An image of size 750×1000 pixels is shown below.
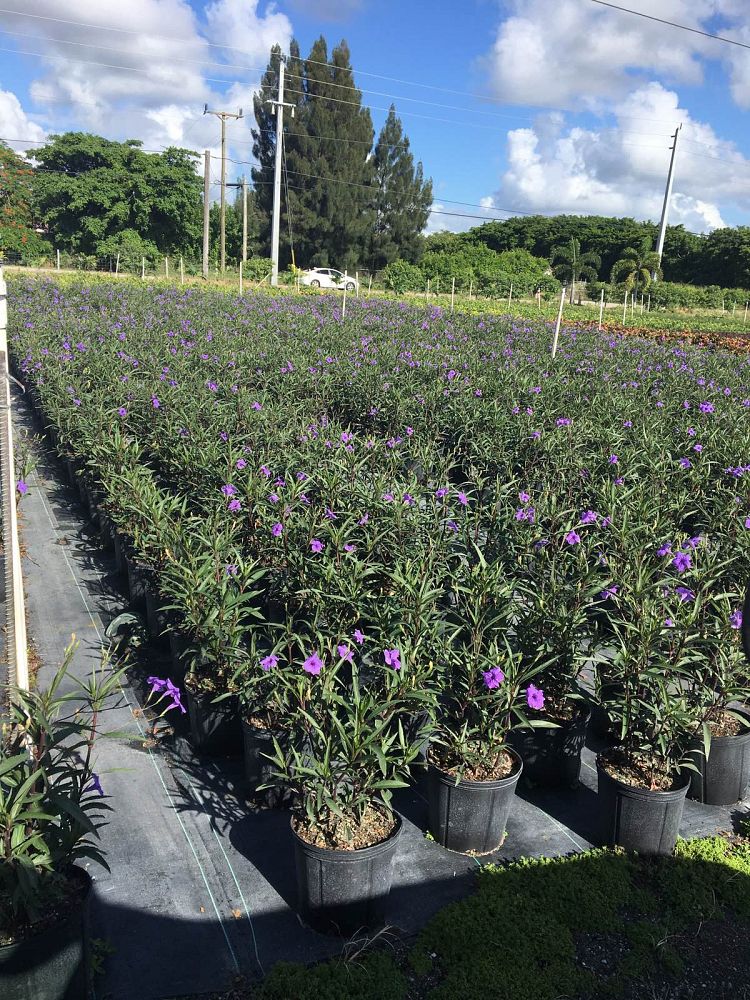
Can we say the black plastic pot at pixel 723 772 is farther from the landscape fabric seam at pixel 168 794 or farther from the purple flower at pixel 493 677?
the landscape fabric seam at pixel 168 794

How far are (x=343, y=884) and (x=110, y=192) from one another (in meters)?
35.6

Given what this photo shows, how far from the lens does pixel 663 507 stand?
175 inches

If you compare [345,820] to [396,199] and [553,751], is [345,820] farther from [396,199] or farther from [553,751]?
[396,199]

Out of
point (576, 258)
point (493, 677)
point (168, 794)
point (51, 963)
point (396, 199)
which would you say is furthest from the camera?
point (576, 258)

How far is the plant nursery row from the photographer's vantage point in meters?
2.57

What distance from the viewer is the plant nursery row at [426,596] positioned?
8.42 ft

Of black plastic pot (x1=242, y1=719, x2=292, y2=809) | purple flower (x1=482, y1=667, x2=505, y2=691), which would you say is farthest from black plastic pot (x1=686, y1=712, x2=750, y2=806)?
black plastic pot (x1=242, y1=719, x2=292, y2=809)

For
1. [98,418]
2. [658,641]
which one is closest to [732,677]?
[658,641]

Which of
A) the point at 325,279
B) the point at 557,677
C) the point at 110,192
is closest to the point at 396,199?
the point at 325,279

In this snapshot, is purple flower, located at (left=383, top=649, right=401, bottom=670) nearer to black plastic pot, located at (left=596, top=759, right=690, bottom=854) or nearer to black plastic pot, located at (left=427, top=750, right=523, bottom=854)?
black plastic pot, located at (left=427, top=750, right=523, bottom=854)

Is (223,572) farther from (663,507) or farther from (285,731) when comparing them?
(663,507)

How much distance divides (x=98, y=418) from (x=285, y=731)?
370 cm

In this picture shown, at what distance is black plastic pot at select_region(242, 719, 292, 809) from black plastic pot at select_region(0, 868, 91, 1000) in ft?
2.90

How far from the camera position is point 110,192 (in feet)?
107
